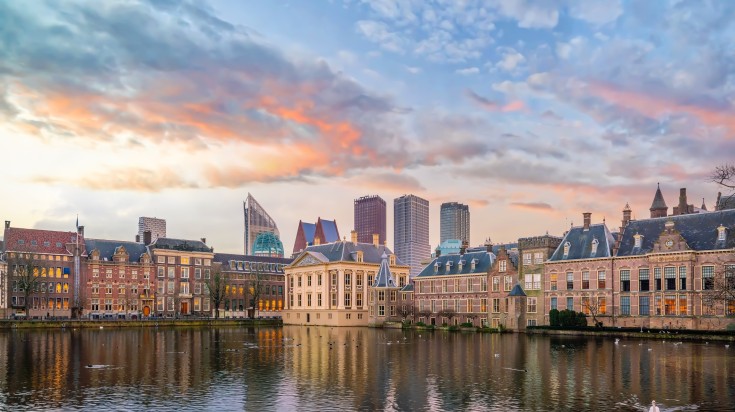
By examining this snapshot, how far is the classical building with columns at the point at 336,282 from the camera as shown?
132 metres

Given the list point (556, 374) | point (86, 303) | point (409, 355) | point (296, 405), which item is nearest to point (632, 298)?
point (409, 355)

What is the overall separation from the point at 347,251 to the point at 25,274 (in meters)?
60.3

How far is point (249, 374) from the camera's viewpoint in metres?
44.1

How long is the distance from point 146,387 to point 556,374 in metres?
24.9

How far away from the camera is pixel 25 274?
126 meters

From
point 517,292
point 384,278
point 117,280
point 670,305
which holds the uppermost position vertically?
point 384,278

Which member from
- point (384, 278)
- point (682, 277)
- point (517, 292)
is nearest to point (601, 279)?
point (682, 277)

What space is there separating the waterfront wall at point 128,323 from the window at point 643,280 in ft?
237

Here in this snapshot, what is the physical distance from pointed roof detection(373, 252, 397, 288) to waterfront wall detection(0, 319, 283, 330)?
2279 centimetres

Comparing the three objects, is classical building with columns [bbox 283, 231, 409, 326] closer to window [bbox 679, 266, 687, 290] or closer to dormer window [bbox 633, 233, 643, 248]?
dormer window [bbox 633, 233, 643, 248]

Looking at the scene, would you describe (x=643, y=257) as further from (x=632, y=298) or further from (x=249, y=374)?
(x=249, y=374)

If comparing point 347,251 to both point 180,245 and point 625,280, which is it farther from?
point 625,280

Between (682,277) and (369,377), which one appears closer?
(369,377)

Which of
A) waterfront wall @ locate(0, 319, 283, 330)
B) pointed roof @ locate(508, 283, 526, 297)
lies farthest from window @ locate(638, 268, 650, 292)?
waterfront wall @ locate(0, 319, 283, 330)
